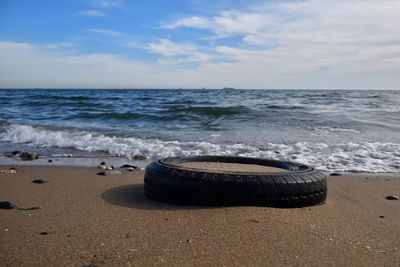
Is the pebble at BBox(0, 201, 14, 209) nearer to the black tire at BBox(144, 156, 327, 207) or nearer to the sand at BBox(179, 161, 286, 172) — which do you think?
the black tire at BBox(144, 156, 327, 207)

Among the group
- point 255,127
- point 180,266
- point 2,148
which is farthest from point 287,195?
point 255,127

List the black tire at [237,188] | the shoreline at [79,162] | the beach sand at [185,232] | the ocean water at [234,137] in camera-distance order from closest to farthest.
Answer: the beach sand at [185,232] → the black tire at [237,188] → the shoreline at [79,162] → the ocean water at [234,137]

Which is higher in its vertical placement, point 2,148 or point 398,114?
point 398,114

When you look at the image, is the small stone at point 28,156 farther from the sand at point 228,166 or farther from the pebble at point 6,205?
the sand at point 228,166

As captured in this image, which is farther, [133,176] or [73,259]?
[133,176]

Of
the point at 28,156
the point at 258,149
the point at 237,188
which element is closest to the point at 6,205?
the point at 237,188

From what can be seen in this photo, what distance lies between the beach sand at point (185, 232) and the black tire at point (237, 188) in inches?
3.3

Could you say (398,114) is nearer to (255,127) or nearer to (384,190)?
(255,127)

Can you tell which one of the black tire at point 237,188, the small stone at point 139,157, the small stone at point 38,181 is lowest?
the small stone at point 139,157

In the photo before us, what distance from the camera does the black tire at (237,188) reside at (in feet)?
10.2

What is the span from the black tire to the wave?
8.17ft

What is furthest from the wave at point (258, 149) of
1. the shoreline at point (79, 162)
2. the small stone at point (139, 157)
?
the shoreline at point (79, 162)

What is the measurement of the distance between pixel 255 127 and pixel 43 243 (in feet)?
29.7

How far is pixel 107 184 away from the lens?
424 cm
